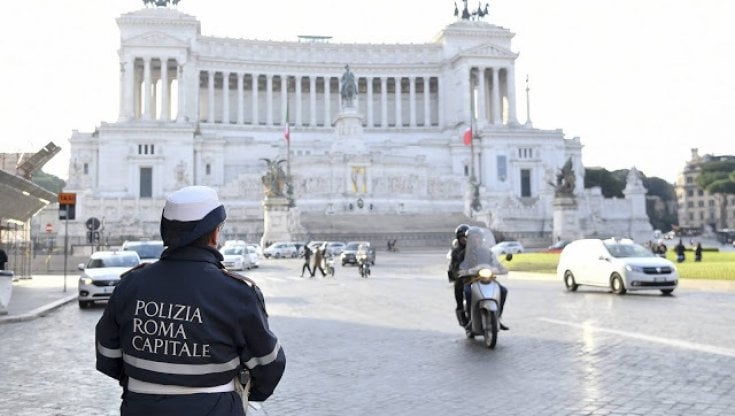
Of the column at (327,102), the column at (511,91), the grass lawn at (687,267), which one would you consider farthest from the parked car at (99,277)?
the column at (327,102)

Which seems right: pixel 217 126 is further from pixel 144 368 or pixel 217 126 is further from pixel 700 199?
pixel 144 368

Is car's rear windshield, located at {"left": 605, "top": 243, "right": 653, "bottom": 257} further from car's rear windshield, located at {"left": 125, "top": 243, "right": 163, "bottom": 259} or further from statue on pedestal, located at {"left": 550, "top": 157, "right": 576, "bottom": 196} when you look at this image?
statue on pedestal, located at {"left": 550, "top": 157, "right": 576, "bottom": 196}

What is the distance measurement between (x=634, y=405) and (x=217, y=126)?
3852 inches

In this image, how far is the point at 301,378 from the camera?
30.0 feet

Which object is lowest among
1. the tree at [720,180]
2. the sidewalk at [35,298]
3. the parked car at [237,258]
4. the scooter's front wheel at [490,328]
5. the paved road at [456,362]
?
the paved road at [456,362]

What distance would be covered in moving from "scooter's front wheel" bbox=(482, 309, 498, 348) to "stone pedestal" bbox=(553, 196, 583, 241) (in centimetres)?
4558

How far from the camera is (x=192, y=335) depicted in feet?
10.9

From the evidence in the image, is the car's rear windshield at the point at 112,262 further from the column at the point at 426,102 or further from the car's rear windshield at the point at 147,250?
the column at the point at 426,102

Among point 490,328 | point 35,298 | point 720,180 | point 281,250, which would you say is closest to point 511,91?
point 720,180

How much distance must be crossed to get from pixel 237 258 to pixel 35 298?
14.1 meters

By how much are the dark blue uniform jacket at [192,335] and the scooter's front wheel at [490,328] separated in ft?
26.3

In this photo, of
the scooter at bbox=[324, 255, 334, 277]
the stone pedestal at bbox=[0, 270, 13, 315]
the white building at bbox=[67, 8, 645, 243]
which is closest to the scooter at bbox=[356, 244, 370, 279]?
the scooter at bbox=[324, 255, 334, 277]

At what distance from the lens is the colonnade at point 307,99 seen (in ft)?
345

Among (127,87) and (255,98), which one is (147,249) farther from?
(255,98)
